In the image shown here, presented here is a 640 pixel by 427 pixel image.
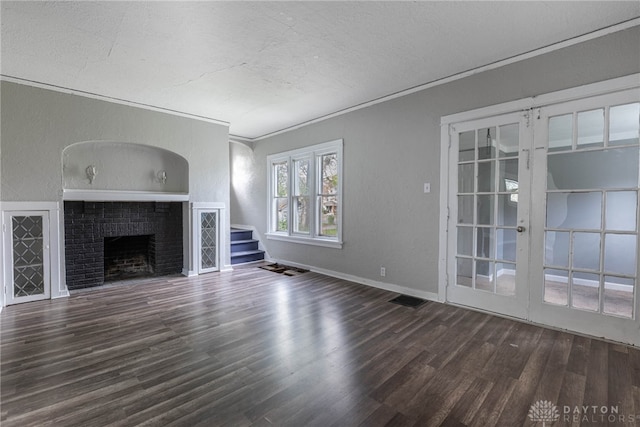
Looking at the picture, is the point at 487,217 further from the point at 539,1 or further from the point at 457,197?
the point at 539,1

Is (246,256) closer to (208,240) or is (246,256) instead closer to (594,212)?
(208,240)

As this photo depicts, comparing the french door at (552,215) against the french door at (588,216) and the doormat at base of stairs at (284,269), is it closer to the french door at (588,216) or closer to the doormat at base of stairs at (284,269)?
the french door at (588,216)

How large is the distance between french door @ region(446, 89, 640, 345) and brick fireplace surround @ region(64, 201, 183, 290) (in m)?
4.49

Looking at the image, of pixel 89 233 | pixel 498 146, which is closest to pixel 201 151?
pixel 89 233

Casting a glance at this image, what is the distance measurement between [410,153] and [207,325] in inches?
127

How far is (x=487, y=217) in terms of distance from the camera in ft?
10.9

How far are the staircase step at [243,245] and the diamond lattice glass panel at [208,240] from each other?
74 centimetres

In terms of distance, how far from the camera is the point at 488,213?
3.31 metres

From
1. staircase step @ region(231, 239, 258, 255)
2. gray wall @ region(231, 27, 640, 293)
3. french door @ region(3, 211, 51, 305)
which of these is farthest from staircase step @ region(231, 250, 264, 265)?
french door @ region(3, 211, 51, 305)

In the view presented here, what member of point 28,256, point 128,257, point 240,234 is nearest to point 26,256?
point 28,256

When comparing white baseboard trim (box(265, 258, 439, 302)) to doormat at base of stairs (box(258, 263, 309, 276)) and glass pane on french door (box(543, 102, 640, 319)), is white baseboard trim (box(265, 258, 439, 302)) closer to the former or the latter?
doormat at base of stairs (box(258, 263, 309, 276))

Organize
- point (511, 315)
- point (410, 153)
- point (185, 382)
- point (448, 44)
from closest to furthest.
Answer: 1. point (185, 382)
2. point (448, 44)
3. point (511, 315)
4. point (410, 153)

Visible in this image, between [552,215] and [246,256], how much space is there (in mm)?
5086

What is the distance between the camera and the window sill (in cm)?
496
